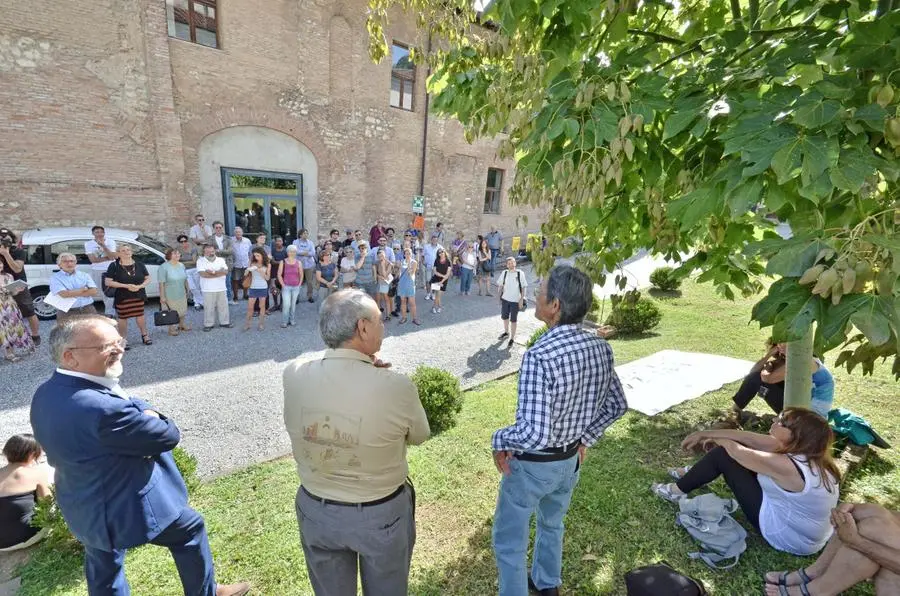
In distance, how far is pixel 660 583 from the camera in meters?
2.35

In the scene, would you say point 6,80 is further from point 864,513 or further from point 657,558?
point 864,513

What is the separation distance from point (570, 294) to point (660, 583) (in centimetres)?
159

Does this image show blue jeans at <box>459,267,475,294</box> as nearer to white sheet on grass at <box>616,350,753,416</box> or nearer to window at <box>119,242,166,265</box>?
white sheet on grass at <box>616,350,753,416</box>

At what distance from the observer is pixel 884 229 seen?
1.67 m

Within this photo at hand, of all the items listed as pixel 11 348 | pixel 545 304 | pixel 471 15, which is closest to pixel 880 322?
pixel 545 304

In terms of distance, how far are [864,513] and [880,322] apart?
1910mm

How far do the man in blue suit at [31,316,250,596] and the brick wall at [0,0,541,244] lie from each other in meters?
6.22

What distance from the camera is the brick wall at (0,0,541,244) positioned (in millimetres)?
10117

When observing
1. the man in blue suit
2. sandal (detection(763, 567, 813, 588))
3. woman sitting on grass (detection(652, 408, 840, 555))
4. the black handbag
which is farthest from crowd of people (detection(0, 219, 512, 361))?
sandal (detection(763, 567, 813, 588))

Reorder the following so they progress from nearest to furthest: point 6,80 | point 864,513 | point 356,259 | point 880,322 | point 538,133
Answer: point 880,322
point 538,133
point 864,513
point 6,80
point 356,259

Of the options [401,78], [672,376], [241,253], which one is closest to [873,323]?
[672,376]

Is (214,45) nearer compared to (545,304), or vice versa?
(545,304)

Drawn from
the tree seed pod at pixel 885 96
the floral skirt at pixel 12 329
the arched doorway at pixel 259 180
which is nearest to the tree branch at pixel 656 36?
the tree seed pod at pixel 885 96

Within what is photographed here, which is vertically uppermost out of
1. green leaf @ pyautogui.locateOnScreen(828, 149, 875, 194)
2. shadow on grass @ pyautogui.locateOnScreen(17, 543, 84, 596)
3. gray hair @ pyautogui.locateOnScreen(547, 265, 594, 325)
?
green leaf @ pyautogui.locateOnScreen(828, 149, 875, 194)
